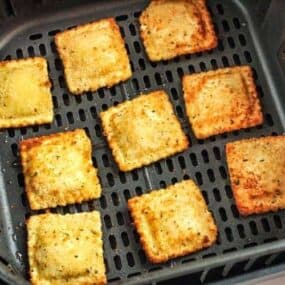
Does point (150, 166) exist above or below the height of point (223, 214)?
above

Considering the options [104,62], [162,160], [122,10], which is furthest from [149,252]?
[122,10]

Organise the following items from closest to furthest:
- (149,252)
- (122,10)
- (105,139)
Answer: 1. (149,252)
2. (105,139)
3. (122,10)

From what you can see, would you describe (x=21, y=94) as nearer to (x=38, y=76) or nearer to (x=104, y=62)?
(x=38, y=76)

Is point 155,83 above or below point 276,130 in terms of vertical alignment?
above

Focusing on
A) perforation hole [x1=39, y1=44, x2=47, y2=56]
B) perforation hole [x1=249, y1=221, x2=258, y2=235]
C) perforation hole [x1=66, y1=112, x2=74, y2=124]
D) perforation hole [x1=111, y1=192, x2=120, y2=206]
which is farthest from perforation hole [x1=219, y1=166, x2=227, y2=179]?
perforation hole [x1=39, y1=44, x2=47, y2=56]

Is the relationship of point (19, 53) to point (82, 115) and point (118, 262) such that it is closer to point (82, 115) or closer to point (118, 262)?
point (82, 115)

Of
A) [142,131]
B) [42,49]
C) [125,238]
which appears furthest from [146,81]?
[125,238]

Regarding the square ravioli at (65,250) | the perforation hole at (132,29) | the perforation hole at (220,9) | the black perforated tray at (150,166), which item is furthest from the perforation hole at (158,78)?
the square ravioli at (65,250)
